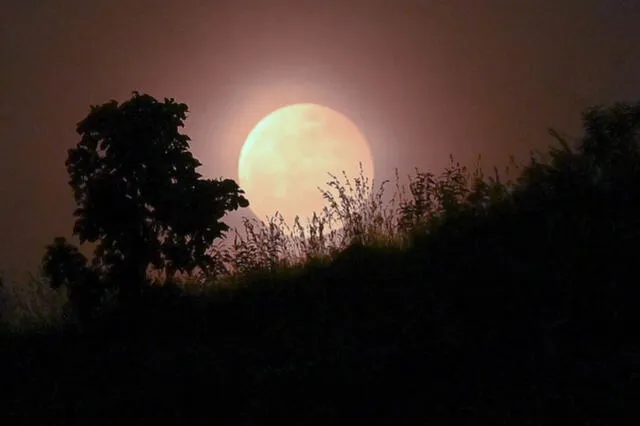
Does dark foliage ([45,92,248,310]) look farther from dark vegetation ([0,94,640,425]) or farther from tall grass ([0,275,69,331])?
tall grass ([0,275,69,331])

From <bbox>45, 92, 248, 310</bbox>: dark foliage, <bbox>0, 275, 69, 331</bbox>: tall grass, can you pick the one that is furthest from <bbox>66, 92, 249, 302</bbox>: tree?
<bbox>0, 275, 69, 331</bbox>: tall grass

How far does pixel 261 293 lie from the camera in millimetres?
6301

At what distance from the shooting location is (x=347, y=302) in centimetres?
585

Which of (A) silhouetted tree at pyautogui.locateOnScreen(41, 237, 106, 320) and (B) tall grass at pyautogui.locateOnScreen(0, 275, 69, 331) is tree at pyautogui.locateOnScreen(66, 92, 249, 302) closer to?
(A) silhouetted tree at pyautogui.locateOnScreen(41, 237, 106, 320)

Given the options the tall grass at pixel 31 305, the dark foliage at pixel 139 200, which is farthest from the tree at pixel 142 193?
the tall grass at pixel 31 305

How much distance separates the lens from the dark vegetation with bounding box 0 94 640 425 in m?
4.72

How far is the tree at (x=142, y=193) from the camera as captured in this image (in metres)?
6.40

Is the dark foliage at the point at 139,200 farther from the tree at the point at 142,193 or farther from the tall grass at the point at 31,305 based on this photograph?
the tall grass at the point at 31,305

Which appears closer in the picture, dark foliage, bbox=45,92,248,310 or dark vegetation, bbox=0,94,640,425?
dark vegetation, bbox=0,94,640,425

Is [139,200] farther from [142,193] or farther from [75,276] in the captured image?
[75,276]

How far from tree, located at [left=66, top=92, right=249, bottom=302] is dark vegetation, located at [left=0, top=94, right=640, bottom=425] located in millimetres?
16

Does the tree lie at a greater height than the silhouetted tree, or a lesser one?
greater

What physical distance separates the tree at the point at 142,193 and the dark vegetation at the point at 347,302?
0.02 m

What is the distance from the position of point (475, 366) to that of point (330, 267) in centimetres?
184
